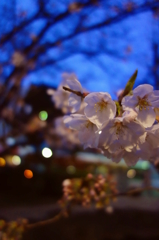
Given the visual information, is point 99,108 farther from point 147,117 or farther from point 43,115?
point 43,115

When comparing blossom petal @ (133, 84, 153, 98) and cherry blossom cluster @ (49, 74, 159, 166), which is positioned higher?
blossom petal @ (133, 84, 153, 98)

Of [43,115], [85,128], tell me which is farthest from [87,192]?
[43,115]

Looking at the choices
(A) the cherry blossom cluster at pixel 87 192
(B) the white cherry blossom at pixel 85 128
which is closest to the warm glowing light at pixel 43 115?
(A) the cherry blossom cluster at pixel 87 192

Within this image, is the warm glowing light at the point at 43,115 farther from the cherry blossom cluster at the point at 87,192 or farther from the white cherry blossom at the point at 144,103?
the white cherry blossom at the point at 144,103

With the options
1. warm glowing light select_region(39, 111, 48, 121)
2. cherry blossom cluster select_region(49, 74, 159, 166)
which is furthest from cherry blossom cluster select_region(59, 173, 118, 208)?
warm glowing light select_region(39, 111, 48, 121)

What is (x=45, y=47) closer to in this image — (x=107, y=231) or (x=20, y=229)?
(x=20, y=229)

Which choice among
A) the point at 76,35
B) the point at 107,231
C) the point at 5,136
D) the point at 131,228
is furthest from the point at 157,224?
the point at 76,35

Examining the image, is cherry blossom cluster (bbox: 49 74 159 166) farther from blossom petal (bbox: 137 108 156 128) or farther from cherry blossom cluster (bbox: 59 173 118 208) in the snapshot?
cherry blossom cluster (bbox: 59 173 118 208)
